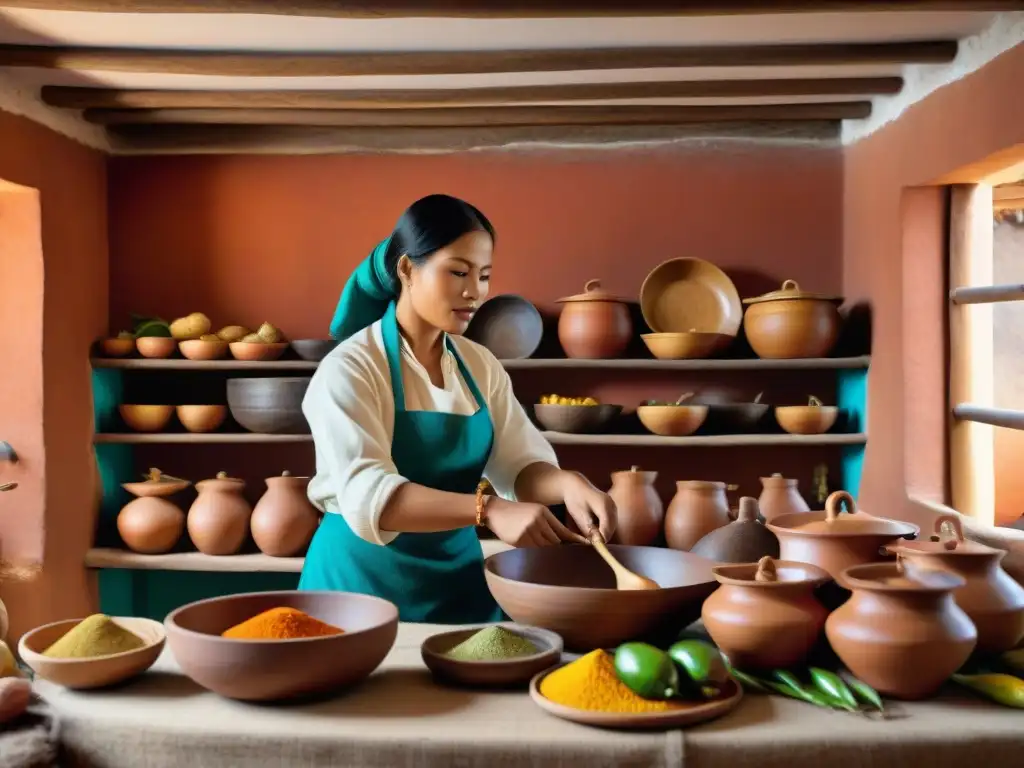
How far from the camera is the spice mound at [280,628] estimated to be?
1.27 metres

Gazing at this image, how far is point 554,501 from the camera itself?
6.91ft

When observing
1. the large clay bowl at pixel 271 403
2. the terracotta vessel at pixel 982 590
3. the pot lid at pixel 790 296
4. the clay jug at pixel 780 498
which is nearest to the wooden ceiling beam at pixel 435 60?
the pot lid at pixel 790 296

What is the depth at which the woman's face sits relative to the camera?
1.99 m

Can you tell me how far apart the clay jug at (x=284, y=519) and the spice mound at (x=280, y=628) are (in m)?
2.31

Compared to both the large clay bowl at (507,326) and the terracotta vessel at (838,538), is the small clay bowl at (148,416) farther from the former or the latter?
the terracotta vessel at (838,538)

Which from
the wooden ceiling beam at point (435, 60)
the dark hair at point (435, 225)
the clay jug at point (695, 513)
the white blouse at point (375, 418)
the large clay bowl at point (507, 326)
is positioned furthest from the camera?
the large clay bowl at point (507, 326)

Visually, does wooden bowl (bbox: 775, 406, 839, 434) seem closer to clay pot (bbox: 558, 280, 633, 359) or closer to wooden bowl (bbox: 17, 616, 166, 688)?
clay pot (bbox: 558, 280, 633, 359)

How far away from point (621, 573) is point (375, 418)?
2.12 ft

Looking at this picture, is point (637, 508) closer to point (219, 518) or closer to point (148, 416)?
point (219, 518)

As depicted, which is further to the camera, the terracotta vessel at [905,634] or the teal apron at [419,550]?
the teal apron at [419,550]

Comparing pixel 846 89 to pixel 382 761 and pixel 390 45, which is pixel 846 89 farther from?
pixel 382 761

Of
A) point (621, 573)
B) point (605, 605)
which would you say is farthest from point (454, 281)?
point (605, 605)

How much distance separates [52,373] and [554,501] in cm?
244

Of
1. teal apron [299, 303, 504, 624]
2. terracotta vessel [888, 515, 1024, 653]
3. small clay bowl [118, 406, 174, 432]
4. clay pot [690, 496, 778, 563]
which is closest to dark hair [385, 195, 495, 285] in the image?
teal apron [299, 303, 504, 624]
